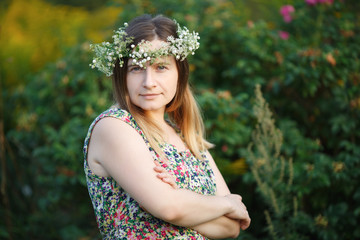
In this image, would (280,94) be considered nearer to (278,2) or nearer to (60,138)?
(278,2)

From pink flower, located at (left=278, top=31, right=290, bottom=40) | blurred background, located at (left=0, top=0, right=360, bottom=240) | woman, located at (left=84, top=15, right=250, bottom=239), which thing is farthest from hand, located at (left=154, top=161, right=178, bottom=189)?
pink flower, located at (left=278, top=31, right=290, bottom=40)

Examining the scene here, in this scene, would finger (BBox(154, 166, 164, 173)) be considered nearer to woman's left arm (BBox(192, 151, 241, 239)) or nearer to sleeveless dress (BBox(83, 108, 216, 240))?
sleeveless dress (BBox(83, 108, 216, 240))

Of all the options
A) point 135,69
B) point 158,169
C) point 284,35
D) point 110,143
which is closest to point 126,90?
point 135,69

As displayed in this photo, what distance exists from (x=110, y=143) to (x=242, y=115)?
85.5 inches

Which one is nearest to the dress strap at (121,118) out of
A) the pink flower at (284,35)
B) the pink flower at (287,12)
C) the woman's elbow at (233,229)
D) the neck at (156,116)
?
the neck at (156,116)

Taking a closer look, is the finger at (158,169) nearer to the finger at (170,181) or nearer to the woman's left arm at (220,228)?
the finger at (170,181)

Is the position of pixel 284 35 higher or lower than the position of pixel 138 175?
higher

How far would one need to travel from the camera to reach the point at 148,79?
197cm

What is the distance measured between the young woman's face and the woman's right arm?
214 mm

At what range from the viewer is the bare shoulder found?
5.83 feet

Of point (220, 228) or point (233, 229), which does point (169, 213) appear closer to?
point (220, 228)

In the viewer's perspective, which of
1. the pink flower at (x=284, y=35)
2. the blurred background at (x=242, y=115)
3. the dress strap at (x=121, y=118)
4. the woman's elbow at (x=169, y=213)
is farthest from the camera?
the pink flower at (x=284, y=35)

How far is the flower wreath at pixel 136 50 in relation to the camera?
77.4 inches

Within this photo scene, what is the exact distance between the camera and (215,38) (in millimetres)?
4375
